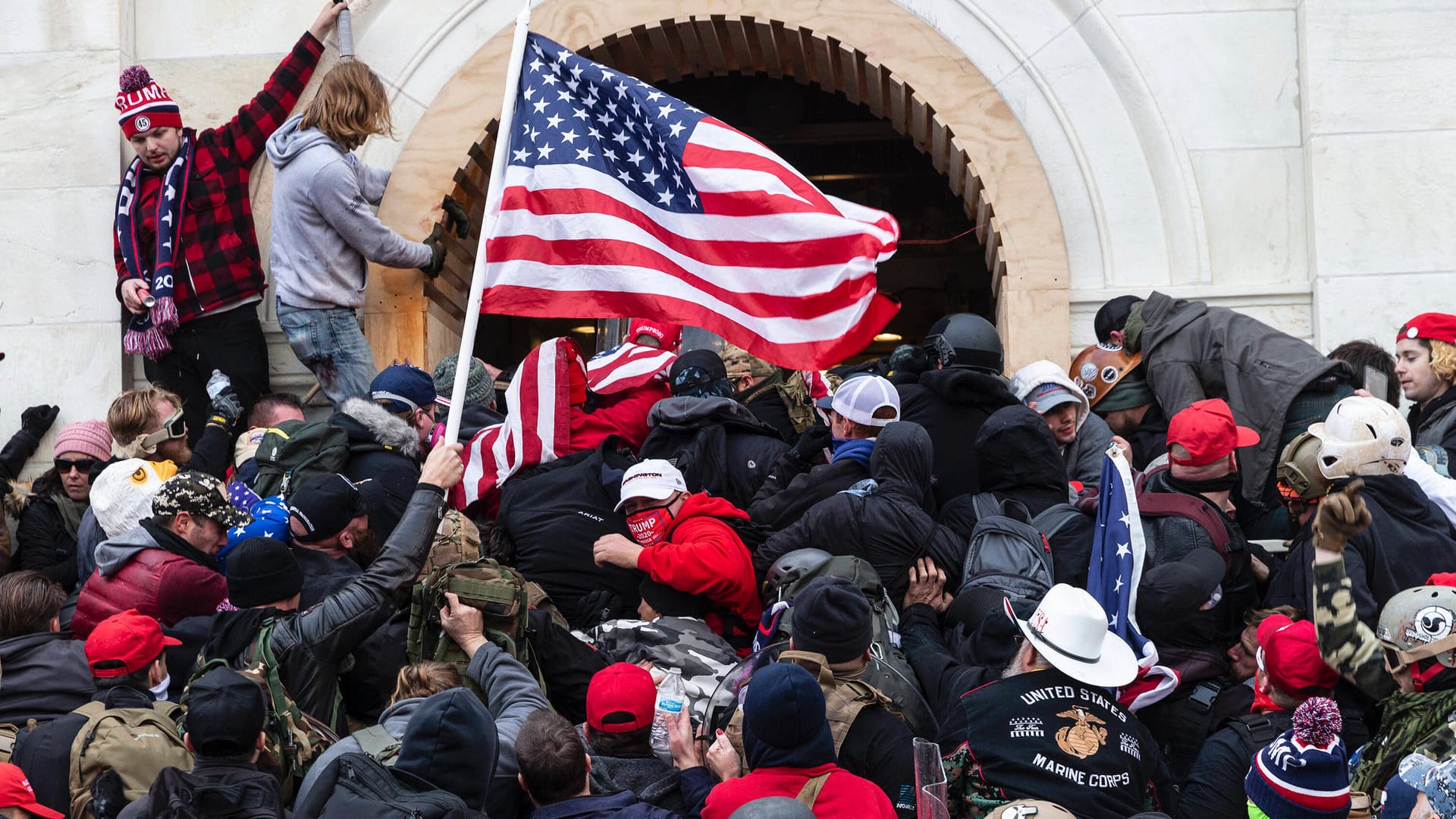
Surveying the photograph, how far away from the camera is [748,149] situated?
718 centimetres

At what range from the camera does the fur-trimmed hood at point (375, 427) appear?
26.6 ft

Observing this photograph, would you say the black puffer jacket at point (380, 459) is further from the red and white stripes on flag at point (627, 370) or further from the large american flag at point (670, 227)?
the large american flag at point (670, 227)

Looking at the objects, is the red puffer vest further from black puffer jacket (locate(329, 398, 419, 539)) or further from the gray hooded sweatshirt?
the gray hooded sweatshirt

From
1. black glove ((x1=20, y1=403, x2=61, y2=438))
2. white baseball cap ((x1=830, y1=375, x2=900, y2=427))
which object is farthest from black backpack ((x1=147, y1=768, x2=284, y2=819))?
black glove ((x1=20, y1=403, x2=61, y2=438))

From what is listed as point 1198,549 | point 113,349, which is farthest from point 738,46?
point 1198,549

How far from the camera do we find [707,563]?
6.90 metres

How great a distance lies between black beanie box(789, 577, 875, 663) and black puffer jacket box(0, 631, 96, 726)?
2568 mm

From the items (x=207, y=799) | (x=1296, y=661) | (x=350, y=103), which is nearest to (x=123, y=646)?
(x=207, y=799)

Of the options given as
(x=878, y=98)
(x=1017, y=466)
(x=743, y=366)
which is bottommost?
(x=1017, y=466)

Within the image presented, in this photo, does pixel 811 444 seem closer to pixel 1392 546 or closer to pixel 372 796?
pixel 1392 546

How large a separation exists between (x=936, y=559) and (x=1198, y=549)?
103 centimetres

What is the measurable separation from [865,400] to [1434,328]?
2.86 m

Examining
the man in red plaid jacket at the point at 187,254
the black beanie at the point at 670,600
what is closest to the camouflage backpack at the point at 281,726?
the black beanie at the point at 670,600

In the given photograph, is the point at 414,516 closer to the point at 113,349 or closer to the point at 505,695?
the point at 505,695
